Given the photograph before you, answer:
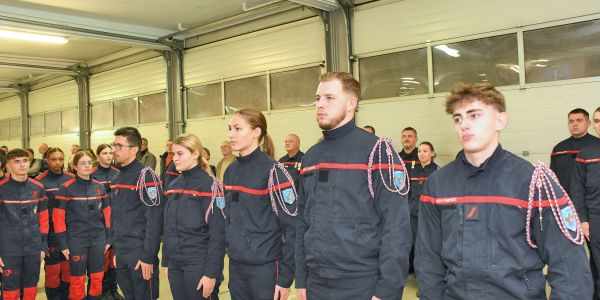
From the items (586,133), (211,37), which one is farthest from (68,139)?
(586,133)

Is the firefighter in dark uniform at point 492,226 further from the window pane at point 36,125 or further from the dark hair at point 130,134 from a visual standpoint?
the window pane at point 36,125

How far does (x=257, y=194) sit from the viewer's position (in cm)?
280

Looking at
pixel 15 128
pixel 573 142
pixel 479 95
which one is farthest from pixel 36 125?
pixel 479 95

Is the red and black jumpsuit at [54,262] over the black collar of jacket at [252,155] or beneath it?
beneath

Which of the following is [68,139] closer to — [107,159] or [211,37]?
[211,37]

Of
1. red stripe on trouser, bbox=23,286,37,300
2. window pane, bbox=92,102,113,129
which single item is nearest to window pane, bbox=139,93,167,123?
window pane, bbox=92,102,113,129

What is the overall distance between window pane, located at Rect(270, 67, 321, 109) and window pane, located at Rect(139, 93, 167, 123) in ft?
10.9

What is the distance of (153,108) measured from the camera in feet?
35.4

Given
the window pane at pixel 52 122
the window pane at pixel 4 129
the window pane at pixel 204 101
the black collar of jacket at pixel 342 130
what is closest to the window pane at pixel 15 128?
the window pane at pixel 4 129

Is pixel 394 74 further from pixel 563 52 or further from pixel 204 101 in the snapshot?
pixel 204 101

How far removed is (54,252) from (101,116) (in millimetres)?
8110

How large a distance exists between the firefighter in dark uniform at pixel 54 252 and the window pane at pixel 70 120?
28.0 feet

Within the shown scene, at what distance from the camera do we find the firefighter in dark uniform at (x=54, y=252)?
4992mm

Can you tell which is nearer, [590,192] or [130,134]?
[130,134]
